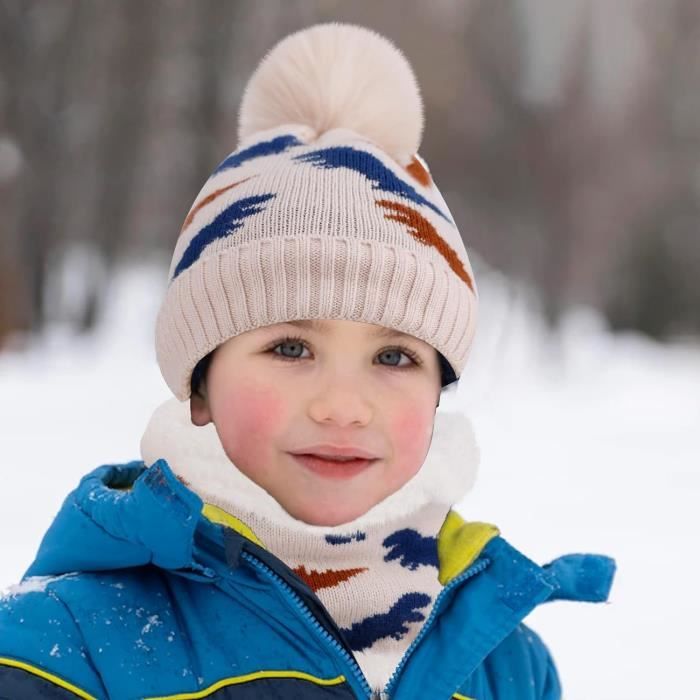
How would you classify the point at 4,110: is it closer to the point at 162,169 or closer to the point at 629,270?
the point at 162,169

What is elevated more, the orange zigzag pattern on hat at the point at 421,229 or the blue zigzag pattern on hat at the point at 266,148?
the blue zigzag pattern on hat at the point at 266,148

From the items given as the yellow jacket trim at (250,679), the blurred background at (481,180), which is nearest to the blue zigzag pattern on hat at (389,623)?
the yellow jacket trim at (250,679)

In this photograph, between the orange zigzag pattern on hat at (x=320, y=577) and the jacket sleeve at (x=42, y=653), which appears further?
the orange zigzag pattern on hat at (x=320, y=577)

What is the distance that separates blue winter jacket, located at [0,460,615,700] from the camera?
1375mm

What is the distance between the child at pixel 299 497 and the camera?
4.67 feet

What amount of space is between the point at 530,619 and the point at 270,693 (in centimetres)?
230

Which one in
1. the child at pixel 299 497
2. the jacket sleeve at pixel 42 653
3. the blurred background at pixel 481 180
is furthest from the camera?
the blurred background at pixel 481 180

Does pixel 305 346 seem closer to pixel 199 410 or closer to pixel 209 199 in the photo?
pixel 199 410

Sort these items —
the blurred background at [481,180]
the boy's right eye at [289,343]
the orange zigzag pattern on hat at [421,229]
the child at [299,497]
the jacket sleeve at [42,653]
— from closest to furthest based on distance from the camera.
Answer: the jacket sleeve at [42,653], the child at [299,497], the boy's right eye at [289,343], the orange zigzag pattern on hat at [421,229], the blurred background at [481,180]

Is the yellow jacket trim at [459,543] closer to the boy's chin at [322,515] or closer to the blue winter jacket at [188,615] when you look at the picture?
the blue winter jacket at [188,615]

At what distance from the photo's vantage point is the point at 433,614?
1.60m

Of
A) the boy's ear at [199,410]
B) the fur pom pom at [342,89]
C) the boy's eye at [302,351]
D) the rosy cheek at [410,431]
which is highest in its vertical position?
the fur pom pom at [342,89]

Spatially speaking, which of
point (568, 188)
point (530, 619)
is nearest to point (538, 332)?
point (568, 188)

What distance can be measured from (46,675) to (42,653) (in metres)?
0.03
